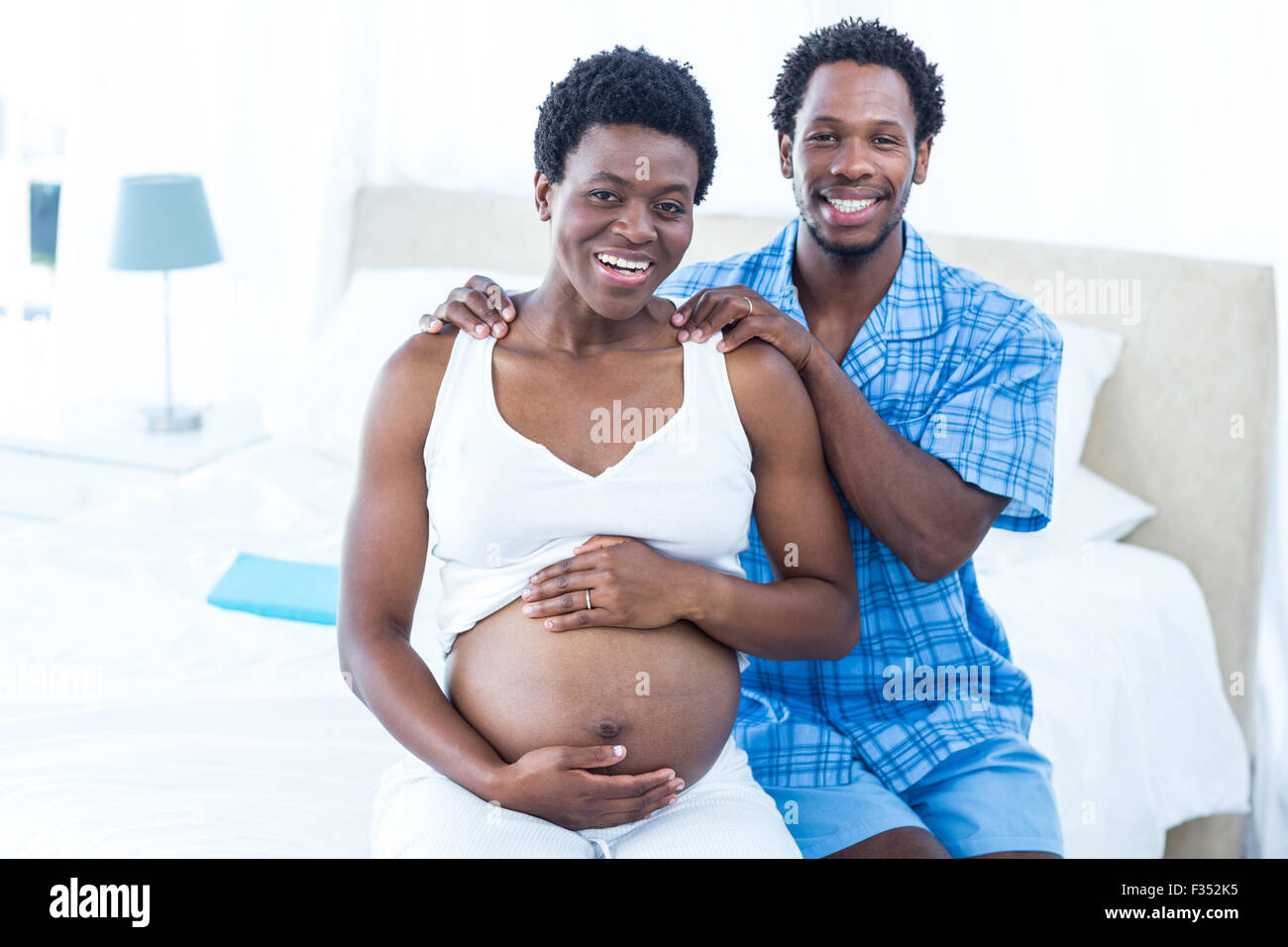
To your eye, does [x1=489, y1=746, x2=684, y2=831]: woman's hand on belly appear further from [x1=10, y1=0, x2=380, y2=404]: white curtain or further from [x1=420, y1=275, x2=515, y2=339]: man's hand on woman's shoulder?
[x1=10, y1=0, x2=380, y2=404]: white curtain

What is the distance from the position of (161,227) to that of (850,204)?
2.11 m

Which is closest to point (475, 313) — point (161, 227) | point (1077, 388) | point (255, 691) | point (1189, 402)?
point (255, 691)

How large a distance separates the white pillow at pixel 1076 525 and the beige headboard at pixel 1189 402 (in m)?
0.08

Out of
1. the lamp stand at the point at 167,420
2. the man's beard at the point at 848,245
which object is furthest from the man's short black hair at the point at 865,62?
the lamp stand at the point at 167,420

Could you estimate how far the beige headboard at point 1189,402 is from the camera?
2.51 meters

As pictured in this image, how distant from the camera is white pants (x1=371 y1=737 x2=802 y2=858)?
1.25 m

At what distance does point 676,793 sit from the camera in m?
1.34

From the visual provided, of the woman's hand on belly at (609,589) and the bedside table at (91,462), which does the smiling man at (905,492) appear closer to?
the woman's hand on belly at (609,589)

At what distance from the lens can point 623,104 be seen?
1365mm

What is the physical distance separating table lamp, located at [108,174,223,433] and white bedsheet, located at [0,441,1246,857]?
62cm

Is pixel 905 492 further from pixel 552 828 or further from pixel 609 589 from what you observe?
pixel 552 828

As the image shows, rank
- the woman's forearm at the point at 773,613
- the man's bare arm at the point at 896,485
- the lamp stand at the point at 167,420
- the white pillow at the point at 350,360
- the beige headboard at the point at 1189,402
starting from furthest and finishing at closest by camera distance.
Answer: the lamp stand at the point at 167,420 → the white pillow at the point at 350,360 → the beige headboard at the point at 1189,402 → the man's bare arm at the point at 896,485 → the woman's forearm at the point at 773,613
